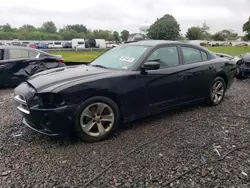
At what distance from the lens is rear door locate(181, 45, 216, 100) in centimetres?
467

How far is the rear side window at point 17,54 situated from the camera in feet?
24.2

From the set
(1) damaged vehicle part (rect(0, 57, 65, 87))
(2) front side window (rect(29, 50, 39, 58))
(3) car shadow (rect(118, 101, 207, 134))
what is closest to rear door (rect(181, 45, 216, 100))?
(3) car shadow (rect(118, 101, 207, 134))

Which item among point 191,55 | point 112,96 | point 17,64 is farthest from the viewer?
point 17,64

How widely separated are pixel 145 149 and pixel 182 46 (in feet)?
7.86

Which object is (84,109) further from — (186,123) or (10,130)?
(186,123)

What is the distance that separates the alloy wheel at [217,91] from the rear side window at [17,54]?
5.68 meters

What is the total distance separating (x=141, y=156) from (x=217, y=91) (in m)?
3.05

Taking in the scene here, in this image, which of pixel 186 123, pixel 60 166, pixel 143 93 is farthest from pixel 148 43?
pixel 60 166

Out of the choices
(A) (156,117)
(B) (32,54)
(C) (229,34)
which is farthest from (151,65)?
(C) (229,34)

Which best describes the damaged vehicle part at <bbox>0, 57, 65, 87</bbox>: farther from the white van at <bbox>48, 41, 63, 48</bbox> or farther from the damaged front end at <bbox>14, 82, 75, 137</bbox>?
the white van at <bbox>48, 41, 63, 48</bbox>

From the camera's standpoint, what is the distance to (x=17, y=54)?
7453 millimetres

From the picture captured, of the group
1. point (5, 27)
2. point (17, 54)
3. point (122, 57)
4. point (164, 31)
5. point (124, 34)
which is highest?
point (5, 27)

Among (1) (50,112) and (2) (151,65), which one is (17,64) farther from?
(2) (151,65)

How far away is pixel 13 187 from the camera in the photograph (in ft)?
8.38
